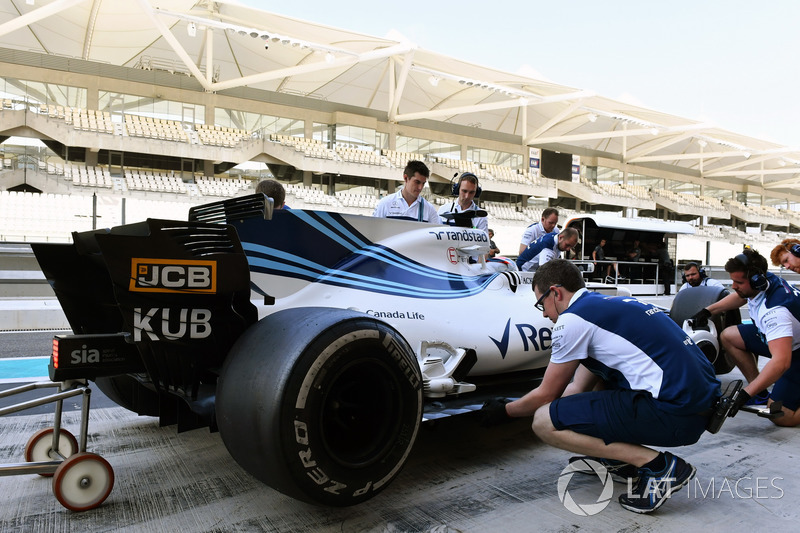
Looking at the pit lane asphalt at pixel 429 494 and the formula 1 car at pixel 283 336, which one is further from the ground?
the formula 1 car at pixel 283 336

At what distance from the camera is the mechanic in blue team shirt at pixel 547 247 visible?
6027 millimetres

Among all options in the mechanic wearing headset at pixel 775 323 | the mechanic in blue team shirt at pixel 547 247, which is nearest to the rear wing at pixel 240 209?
the mechanic wearing headset at pixel 775 323

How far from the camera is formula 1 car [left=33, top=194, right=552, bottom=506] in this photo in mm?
2260

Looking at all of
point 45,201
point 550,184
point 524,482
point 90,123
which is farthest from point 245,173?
point 524,482

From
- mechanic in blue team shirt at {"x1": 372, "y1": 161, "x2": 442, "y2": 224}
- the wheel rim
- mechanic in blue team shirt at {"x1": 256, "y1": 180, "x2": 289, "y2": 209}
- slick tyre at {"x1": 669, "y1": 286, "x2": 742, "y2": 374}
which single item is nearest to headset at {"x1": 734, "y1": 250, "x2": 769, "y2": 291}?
slick tyre at {"x1": 669, "y1": 286, "x2": 742, "y2": 374}

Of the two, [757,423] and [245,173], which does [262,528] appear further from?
[245,173]

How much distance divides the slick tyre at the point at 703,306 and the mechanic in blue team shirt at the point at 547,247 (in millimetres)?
1184

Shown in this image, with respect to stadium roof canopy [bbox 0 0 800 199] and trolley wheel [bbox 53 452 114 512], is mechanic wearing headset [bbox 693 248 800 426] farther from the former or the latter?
stadium roof canopy [bbox 0 0 800 199]

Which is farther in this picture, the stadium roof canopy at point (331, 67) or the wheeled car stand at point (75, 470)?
the stadium roof canopy at point (331, 67)

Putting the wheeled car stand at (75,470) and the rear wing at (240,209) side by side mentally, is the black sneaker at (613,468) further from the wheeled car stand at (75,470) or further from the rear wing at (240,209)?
the wheeled car stand at (75,470)

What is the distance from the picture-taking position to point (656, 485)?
274 cm

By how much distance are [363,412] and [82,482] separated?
1.32 meters

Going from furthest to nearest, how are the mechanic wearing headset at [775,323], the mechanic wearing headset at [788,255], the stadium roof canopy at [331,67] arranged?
the stadium roof canopy at [331,67]
the mechanic wearing headset at [788,255]
the mechanic wearing headset at [775,323]

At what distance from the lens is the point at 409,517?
2604 millimetres
